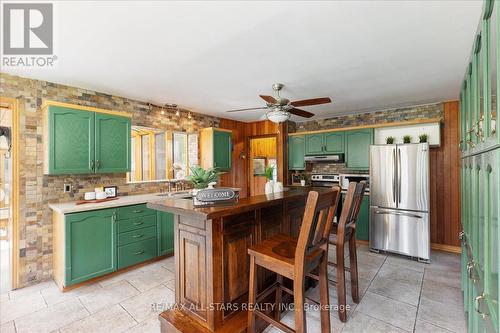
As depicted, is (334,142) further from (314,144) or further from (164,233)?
(164,233)

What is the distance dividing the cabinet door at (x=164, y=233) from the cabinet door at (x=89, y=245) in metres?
0.62

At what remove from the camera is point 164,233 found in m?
3.51

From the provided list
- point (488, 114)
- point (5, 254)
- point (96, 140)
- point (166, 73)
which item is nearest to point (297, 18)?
point (488, 114)

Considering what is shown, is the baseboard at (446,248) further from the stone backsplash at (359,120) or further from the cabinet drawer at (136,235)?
the cabinet drawer at (136,235)

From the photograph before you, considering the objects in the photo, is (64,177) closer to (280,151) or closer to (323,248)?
(323,248)

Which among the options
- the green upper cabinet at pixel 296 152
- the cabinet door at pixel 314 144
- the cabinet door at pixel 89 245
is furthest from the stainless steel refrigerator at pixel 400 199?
the cabinet door at pixel 89 245

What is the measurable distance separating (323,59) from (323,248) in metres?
1.91

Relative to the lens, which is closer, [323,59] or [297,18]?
[297,18]

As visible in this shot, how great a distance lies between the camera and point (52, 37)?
1965 mm

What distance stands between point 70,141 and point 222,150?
8.58 feet

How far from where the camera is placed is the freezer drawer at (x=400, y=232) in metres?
3.40

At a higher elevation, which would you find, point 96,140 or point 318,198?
point 96,140

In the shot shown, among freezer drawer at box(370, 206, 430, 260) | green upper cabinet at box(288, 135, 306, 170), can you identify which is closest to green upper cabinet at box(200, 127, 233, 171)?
green upper cabinet at box(288, 135, 306, 170)

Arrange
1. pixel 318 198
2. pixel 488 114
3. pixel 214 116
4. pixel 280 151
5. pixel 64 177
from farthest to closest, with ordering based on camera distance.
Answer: pixel 280 151 < pixel 214 116 < pixel 64 177 < pixel 318 198 < pixel 488 114
